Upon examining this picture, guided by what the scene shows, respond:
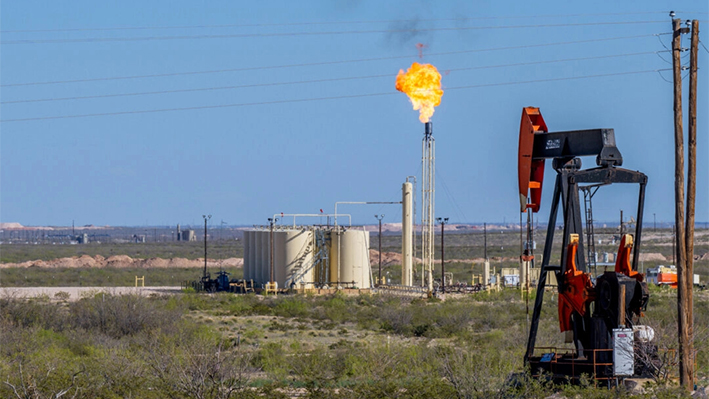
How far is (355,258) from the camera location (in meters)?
50.3

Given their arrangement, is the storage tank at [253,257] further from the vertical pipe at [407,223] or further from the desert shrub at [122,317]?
the desert shrub at [122,317]

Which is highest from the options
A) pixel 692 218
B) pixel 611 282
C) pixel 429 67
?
pixel 429 67

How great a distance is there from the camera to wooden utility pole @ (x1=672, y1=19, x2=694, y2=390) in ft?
56.5

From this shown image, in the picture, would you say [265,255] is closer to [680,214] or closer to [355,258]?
[355,258]

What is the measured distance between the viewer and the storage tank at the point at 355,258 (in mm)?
49781

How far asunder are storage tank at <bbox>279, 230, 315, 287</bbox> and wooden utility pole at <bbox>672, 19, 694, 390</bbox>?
33.1 metres

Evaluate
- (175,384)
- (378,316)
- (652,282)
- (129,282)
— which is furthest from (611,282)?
(129,282)

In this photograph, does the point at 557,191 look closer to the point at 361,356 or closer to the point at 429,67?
the point at 361,356

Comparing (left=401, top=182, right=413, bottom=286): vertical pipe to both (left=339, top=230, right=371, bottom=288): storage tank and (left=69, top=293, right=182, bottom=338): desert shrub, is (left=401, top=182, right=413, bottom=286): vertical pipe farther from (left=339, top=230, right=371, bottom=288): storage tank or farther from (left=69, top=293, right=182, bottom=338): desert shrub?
(left=69, top=293, right=182, bottom=338): desert shrub

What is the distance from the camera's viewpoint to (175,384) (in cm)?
1719

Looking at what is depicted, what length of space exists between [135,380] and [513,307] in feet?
90.0

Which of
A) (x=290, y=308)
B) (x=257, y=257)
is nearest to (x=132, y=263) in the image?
(x=257, y=257)

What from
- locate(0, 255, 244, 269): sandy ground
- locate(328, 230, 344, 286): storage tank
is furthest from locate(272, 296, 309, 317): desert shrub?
locate(0, 255, 244, 269): sandy ground

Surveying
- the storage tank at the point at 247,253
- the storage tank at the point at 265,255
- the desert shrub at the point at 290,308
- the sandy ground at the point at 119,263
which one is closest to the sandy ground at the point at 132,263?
Answer: the sandy ground at the point at 119,263
